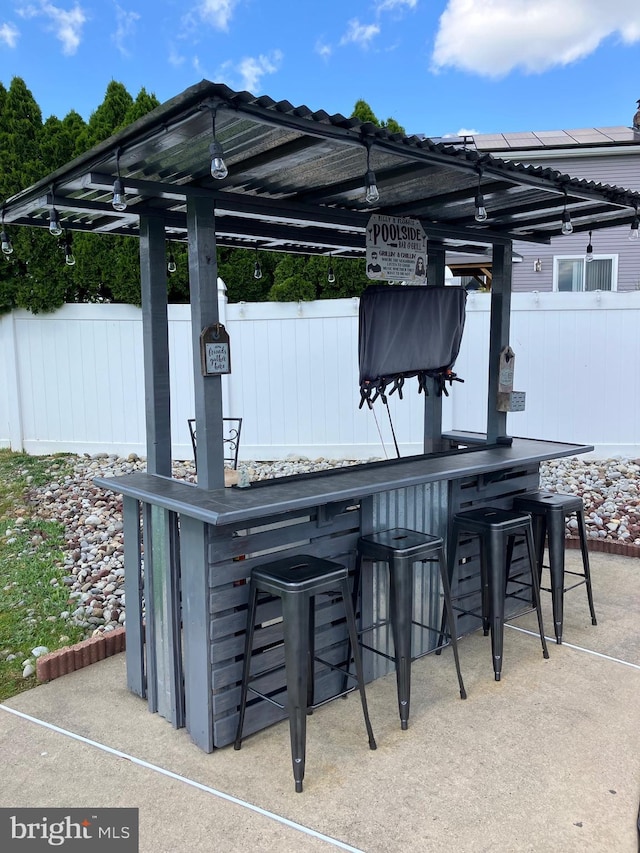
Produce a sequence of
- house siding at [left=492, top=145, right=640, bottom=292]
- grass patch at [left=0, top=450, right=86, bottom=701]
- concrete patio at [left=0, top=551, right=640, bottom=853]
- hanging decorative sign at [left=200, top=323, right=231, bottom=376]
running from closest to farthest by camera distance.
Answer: concrete patio at [left=0, top=551, right=640, bottom=853] < hanging decorative sign at [left=200, top=323, right=231, bottom=376] < grass patch at [left=0, top=450, right=86, bottom=701] < house siding at [left=492, top=145, right=640, bottom=292]

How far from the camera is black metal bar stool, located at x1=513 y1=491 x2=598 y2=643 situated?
333 cm

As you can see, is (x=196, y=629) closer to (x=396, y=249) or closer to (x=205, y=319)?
(x=205, y=319)

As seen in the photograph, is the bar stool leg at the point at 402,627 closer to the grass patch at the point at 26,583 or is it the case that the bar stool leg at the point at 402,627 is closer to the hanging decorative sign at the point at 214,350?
the hanging decorative sign at the point at 214,350

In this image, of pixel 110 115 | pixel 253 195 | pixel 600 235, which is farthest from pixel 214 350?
pixel 600 235

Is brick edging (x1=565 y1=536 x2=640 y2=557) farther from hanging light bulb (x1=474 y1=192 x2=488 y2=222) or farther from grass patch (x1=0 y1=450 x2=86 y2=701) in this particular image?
grass patch (x1=0 y1=450 x2=86 y2=701)

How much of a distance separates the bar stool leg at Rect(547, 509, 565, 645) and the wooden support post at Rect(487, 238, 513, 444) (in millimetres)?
717

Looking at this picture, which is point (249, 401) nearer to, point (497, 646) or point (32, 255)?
point (32, 255)

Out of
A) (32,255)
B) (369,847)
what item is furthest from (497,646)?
(32,255)

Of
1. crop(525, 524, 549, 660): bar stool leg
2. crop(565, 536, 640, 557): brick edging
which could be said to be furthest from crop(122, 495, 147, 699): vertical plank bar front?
crop(565, 536, 640, 557): brick edging

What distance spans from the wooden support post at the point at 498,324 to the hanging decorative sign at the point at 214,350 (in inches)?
78.2

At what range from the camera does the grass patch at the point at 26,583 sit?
3.31 m

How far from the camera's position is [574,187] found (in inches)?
124

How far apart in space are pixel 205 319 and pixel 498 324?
83.1 inches

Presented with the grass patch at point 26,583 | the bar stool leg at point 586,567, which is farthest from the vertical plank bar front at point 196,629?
the bar stool leg at point 586,567
